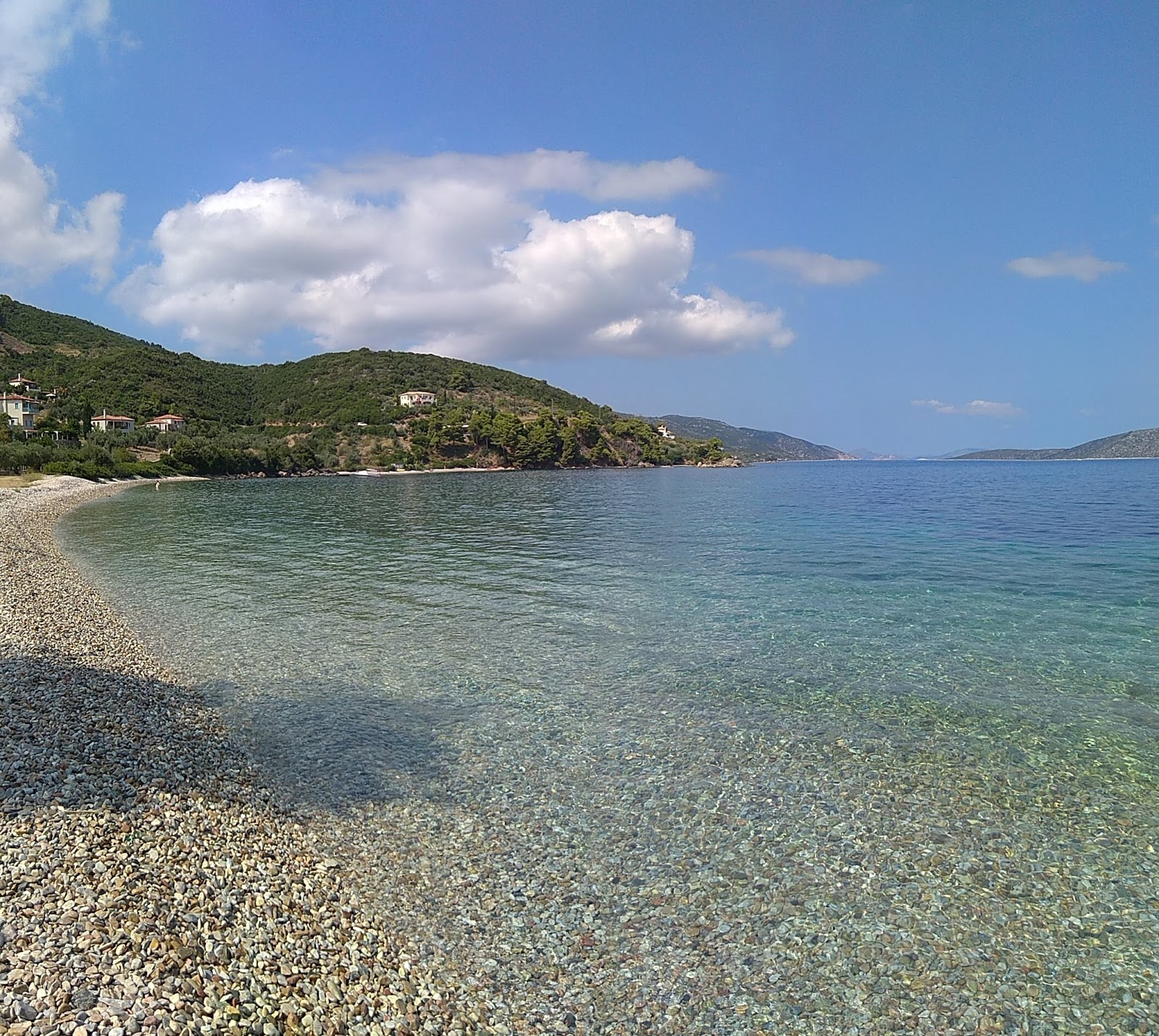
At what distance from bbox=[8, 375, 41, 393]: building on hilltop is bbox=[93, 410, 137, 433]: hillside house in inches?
494

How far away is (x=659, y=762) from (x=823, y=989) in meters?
3.79

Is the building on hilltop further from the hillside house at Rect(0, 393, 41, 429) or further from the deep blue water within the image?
the deep blue water

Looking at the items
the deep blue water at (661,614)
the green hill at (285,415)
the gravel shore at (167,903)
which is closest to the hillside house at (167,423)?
the green hill at (285,415)

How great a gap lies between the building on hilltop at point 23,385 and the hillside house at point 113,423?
1256 cm

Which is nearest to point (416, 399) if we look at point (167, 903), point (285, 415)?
point (285, 415)

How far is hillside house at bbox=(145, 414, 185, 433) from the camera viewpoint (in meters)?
117

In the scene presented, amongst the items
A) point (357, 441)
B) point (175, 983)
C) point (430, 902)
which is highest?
point (357, 441)

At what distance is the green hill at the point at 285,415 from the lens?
111812 millimetres

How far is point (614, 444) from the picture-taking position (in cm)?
16912

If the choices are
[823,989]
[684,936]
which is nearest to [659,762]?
[684,936]

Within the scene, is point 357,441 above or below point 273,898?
above

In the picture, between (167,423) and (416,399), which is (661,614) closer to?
(167,423)

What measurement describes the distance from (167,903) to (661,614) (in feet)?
41.6

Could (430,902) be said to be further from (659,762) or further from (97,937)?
(659,762)
